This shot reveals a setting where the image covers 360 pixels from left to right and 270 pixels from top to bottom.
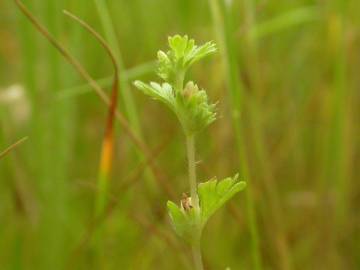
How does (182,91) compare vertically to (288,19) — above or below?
below

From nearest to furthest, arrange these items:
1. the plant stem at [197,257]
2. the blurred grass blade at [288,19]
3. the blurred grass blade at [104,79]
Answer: the plant stem at [197,257] < the blurred grass blade at [104,79] < the blurred grass blade at [288,19]

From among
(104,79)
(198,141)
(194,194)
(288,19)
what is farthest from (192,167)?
(198,141)

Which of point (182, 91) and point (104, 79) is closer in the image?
point (182, 91)

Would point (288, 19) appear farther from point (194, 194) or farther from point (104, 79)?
point (194, 194)

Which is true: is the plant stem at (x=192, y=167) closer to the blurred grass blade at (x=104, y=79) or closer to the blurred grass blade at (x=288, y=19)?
the blurred grass blade at (x=104, y=79)

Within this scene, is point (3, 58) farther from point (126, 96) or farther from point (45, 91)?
point (126, 96)

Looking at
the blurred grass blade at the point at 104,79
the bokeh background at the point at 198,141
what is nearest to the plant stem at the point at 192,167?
the bokeh background at the point at 198,141

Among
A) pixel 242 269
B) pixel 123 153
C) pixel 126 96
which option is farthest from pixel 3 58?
pixel 242 269
